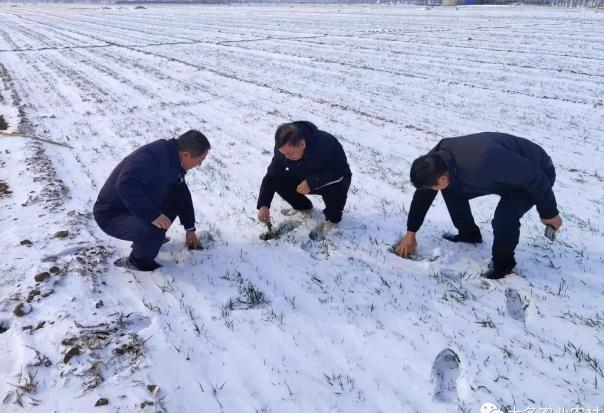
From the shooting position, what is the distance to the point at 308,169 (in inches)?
196

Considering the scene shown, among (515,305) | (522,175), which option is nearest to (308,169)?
(522,175)

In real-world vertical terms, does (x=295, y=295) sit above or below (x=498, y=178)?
below

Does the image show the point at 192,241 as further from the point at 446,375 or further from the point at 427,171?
the point at 446,375

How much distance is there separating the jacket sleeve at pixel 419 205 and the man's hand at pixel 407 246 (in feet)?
0.29

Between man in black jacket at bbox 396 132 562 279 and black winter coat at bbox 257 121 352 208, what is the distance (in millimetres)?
1070

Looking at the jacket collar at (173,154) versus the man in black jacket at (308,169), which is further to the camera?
the man in black jacket at (308,169)

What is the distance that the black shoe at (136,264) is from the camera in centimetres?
440

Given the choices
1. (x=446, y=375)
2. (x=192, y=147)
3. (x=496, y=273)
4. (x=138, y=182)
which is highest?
(x=192, y=147)

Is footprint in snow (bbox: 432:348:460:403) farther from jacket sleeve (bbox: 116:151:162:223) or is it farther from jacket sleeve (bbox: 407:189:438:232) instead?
jacket sleeve (bbox: 116:151:162:223)

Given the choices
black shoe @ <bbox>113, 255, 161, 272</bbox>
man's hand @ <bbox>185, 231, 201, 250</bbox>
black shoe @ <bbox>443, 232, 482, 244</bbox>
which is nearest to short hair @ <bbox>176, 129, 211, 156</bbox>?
man's hand @ <bbox>185, 231, 201, 250</bbox>

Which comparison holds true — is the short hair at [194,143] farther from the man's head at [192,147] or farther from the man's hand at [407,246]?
the man's hand at [407,246]

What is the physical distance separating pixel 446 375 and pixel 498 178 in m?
1.68

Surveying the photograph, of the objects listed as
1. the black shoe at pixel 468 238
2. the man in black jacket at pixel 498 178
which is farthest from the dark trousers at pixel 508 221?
the black shoe at pixel 468 238

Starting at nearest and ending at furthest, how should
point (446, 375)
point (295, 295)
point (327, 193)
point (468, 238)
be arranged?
1. point (446, 375)
2. point (295, 295)
3. point (468, 238)
4. point (327, 193)
